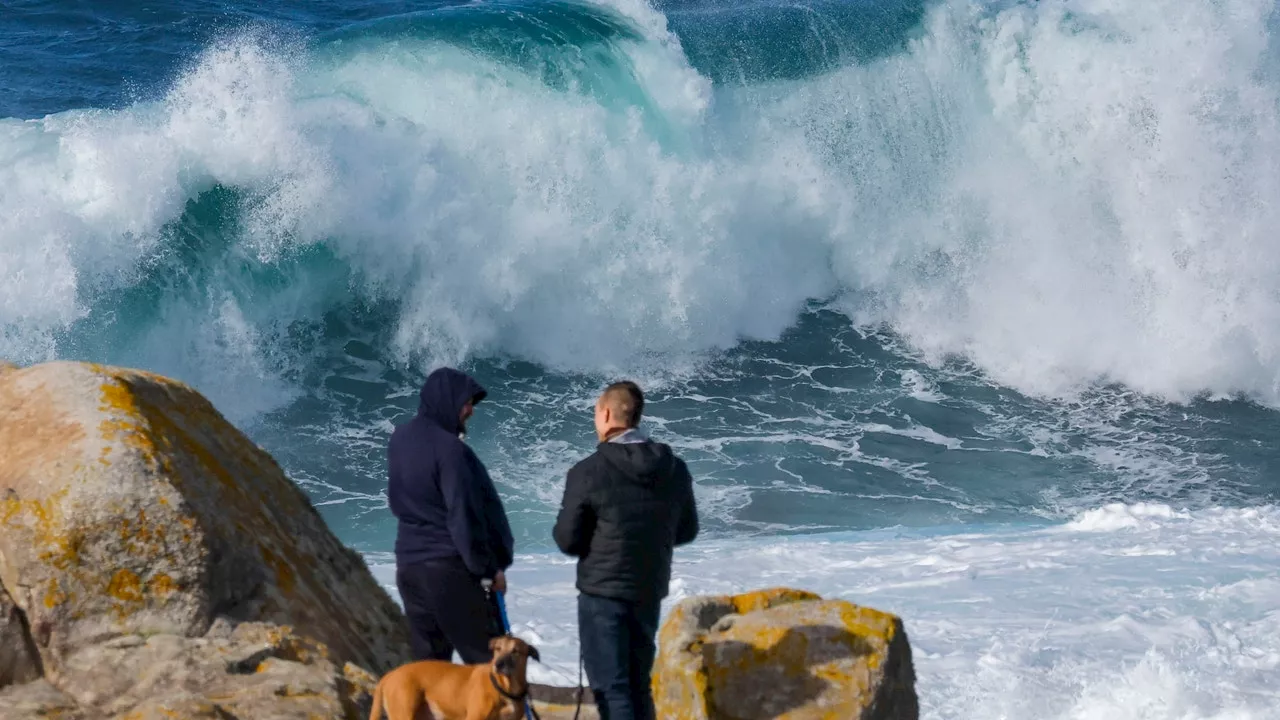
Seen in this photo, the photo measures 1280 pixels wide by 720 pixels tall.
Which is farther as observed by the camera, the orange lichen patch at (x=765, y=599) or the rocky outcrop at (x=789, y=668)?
the orange lichen patch at (x=765, y=599)

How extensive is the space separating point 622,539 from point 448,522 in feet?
1.70

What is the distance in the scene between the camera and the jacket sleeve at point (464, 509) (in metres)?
4.02

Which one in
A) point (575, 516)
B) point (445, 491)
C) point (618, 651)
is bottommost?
point (618, 651)

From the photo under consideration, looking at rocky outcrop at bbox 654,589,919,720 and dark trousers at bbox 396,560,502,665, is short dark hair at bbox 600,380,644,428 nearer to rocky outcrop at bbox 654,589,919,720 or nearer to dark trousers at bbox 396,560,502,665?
dark trousers at bbox 396,560,502,665

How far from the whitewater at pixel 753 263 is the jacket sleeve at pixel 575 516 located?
10.6 ft

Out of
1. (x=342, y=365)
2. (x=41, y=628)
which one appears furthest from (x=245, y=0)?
(x=41, y=628)

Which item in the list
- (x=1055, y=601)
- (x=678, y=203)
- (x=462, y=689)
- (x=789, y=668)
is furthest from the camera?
(x=678, y=203)

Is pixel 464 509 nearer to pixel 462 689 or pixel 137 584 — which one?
pixel 462 689

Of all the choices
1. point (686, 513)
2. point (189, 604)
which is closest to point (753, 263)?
point (686, 513)

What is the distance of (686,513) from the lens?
4.29 m

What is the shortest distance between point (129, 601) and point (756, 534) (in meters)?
6.68

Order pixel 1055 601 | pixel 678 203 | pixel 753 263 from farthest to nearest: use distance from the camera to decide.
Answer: pixel 753 263
pixel 678 203
pixel 1055 601

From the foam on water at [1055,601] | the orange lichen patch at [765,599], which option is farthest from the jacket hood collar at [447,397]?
the foam on water at [1055,601]

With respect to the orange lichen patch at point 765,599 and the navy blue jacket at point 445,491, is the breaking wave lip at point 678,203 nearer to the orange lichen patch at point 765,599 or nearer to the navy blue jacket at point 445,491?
the orange lichen patch at point 765,599
